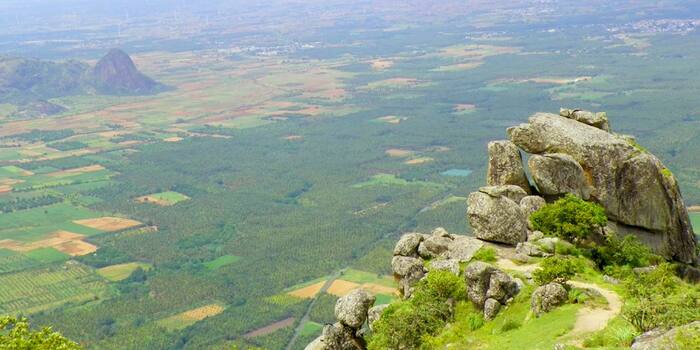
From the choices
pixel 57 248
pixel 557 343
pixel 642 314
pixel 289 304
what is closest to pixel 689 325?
pixel 642 314

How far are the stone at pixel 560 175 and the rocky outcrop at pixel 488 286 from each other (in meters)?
15.1

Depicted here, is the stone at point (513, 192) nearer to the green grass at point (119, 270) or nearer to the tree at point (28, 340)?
the tree at point (28, 340)

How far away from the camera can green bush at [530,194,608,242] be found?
58.1 meters

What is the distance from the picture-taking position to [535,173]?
6369 centimetres

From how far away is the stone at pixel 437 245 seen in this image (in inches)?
2282

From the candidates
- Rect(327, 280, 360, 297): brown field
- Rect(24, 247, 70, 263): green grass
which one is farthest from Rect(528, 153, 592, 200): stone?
Rect(24, 247, 70, 263): green grass

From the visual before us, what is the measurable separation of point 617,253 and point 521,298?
1323 cm

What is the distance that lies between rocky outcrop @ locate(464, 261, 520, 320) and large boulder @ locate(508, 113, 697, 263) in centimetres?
1592

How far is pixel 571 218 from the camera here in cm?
5847

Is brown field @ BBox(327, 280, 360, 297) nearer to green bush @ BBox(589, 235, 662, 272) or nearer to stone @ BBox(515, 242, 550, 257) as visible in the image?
green bush @ BBox(589, 235, 662, 272)

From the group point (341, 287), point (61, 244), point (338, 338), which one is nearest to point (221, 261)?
point (341, 287)

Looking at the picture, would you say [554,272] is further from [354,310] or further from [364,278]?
[364,278]

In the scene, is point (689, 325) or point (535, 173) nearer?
point (689, 325)

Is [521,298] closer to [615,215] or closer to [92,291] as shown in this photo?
[615,215]
